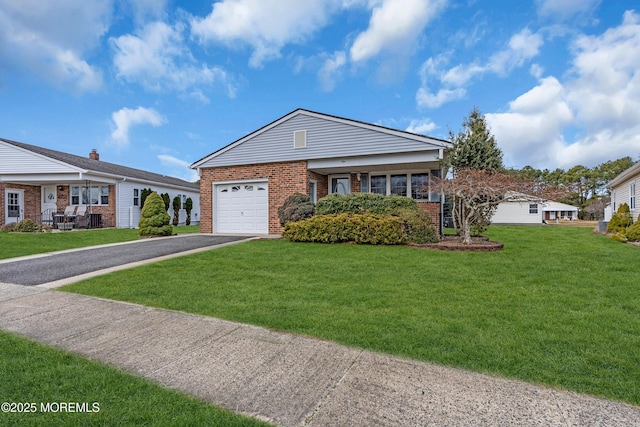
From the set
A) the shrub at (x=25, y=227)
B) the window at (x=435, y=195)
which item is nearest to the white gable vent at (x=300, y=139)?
the window at (x=435, y=195)

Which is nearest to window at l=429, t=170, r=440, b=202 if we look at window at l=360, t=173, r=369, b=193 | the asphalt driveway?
window at l=360, t=173, r=369, b=193

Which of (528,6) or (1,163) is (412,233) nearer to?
(528,6)

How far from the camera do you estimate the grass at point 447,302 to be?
2754 millimetres

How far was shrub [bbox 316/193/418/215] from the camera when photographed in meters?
10.9

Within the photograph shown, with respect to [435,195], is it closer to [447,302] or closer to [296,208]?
[296,208]

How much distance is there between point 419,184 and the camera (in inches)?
544

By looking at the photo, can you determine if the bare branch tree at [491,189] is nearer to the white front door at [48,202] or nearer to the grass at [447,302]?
the grass at [447,302]

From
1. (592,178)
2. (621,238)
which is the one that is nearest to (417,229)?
(621,238)

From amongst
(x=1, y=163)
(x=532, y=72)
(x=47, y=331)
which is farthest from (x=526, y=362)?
(x=1, y=163)

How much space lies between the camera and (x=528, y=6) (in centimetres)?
1052

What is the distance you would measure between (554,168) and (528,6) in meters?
51.9

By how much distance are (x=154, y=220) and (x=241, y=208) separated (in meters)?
3.59

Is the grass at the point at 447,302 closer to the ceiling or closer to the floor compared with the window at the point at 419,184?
closer to the floor

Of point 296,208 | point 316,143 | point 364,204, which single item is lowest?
point 296,208
